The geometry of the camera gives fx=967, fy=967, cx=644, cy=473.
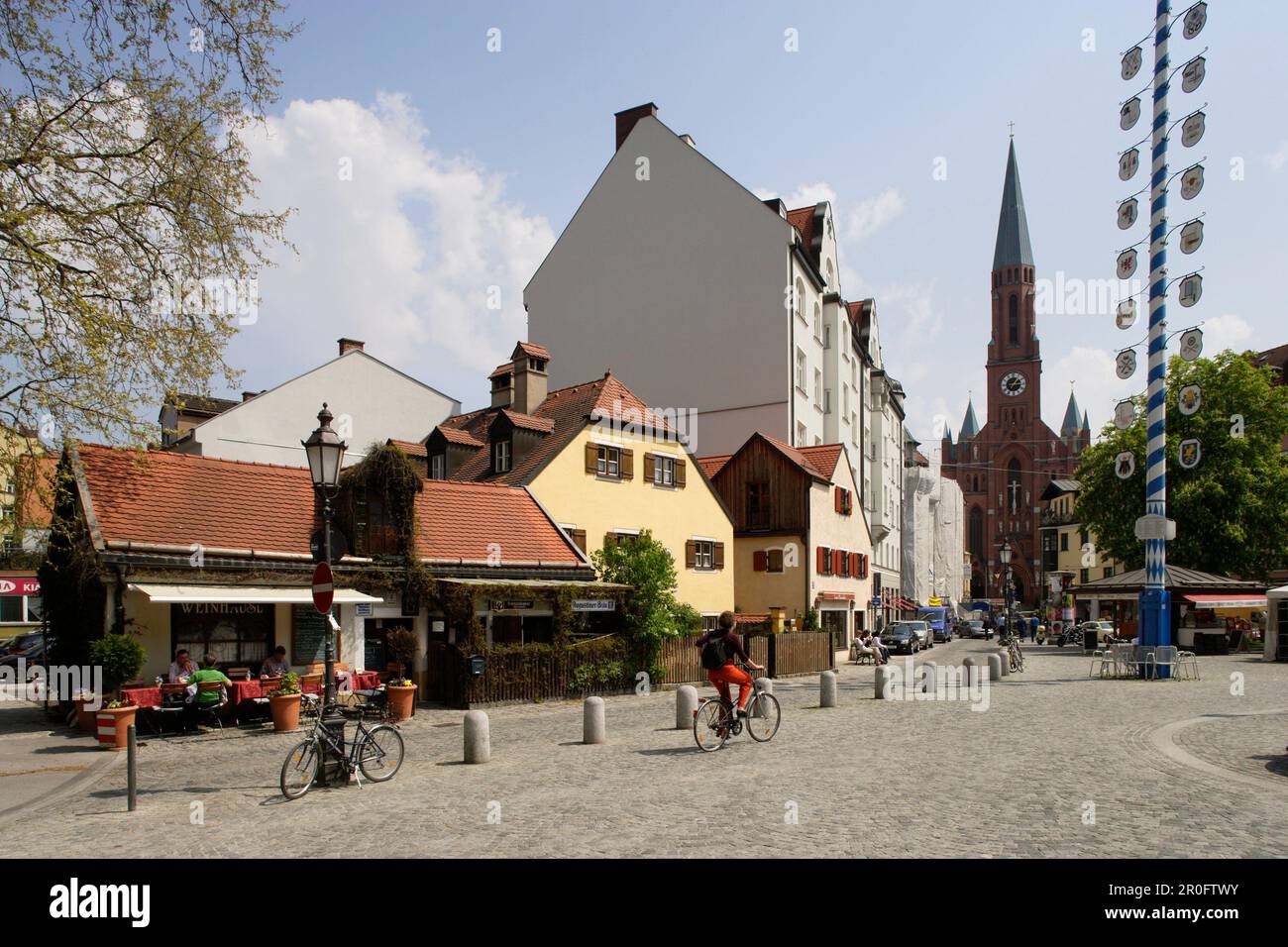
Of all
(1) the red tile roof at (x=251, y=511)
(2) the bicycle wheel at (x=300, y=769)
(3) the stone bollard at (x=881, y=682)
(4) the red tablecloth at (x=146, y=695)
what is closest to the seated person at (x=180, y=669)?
(4) the red tablecloth at (x=146, y=695)

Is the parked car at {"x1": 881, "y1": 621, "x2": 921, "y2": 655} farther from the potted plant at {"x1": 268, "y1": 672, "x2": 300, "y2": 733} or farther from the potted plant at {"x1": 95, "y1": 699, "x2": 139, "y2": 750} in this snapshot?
the potted plant at {"x1": 95, "y1": 699, "x2": 139, "y2": 750}

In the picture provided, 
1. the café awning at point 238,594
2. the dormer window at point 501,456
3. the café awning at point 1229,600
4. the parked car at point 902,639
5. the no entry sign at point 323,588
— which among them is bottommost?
the parked car at point 902,639

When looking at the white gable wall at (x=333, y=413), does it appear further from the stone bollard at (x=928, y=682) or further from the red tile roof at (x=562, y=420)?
the stone bollard at (x=928, y=682)

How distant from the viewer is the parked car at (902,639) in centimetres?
4756

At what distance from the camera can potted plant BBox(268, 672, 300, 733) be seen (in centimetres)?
1720

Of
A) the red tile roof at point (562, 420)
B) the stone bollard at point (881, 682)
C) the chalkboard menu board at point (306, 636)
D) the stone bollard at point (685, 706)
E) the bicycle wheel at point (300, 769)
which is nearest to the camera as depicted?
the bicycle wheel at point (300, 769)

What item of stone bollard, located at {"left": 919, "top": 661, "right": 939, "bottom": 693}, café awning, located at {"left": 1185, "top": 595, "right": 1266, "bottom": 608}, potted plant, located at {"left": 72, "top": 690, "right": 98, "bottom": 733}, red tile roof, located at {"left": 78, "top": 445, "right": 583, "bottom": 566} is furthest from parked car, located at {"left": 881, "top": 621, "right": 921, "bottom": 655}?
potted plant, located at {"left": 72, "top": 690, "right": 98, "bottom": 733}

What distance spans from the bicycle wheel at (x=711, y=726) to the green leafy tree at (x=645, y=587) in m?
11.2

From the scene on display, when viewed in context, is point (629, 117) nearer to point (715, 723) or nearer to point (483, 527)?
point (483, 527)

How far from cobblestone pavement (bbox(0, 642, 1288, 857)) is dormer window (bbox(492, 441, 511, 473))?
1314 cm

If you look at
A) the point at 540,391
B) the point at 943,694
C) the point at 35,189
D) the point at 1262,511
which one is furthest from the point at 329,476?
the point at 1262,511

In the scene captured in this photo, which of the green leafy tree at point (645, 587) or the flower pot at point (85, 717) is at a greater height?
the green leafy tree at point (645, 587)

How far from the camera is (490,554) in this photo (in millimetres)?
24516
